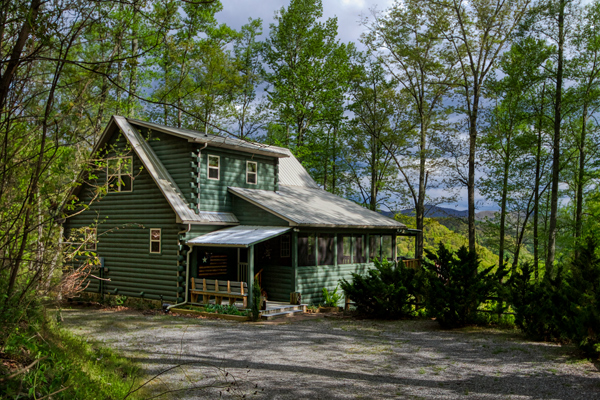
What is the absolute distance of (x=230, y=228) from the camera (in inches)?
693

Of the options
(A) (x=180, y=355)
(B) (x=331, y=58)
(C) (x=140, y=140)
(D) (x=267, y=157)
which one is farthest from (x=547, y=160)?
(A) (x=180, y=355)

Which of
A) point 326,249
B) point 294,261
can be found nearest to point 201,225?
point 294,261

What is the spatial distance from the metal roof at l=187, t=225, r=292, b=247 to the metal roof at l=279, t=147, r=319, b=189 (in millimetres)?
7292

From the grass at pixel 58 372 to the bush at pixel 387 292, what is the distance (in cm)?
754

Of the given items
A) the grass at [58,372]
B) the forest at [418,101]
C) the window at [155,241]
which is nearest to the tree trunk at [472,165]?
the forest at [418,101]

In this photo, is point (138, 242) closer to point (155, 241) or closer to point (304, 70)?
point (155, 241)

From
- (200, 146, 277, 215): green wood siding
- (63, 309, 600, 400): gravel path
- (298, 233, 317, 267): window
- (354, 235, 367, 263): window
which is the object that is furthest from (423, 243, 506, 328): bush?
(200, 146, 277, 215): green wood siding

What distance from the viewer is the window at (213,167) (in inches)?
705

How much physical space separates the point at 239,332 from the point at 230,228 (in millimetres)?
6117

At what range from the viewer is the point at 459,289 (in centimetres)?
1140

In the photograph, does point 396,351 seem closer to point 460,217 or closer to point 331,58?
point 460,217

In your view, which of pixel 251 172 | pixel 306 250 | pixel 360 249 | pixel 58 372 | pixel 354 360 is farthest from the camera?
pixel 360 249

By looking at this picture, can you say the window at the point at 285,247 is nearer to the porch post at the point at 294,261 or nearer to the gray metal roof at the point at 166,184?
the porch post at the point at 294,261

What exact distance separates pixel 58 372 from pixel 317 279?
13360 millimetres
